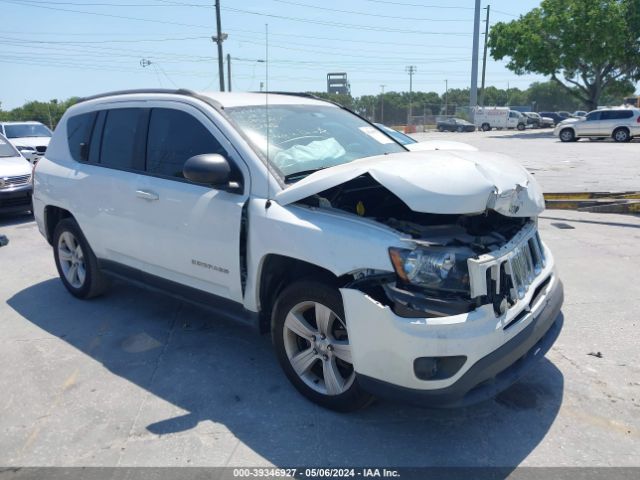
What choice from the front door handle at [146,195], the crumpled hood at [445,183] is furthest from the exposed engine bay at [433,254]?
the front door handle at [146,195]

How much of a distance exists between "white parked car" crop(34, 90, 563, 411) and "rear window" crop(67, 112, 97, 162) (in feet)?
0.39

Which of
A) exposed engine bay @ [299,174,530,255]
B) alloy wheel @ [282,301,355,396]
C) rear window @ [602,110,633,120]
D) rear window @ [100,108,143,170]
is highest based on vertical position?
rear window @ [602,110,633,120]

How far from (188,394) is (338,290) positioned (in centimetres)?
135

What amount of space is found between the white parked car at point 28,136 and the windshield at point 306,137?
1224 cm

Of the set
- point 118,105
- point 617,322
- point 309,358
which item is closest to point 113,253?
point 118,105

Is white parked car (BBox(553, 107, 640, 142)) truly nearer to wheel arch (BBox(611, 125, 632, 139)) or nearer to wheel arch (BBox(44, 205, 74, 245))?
wheel arch (BBox(611, 125, 632, 139))

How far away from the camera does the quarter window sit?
3868mm

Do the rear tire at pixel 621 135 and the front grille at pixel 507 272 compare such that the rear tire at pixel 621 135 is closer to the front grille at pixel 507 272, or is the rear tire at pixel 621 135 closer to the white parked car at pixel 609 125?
the white parked car at pixel 609 125

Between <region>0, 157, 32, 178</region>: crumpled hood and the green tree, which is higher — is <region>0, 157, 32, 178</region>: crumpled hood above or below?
below

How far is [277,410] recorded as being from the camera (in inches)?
132

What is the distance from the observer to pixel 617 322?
4.47 m

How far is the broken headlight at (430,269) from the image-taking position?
9.14 feet

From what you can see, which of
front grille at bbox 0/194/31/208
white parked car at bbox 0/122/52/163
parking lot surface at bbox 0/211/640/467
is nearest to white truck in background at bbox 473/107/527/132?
white parked car at bbox 0/122/52/163

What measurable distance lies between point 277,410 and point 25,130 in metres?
15.7
